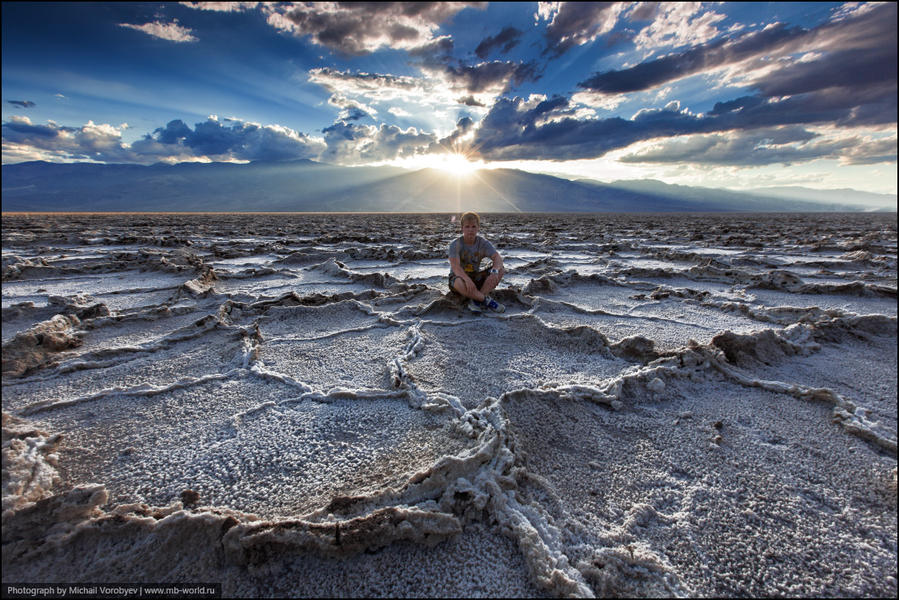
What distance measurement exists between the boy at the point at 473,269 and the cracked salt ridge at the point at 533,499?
1415mm

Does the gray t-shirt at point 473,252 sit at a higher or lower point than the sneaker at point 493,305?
higher

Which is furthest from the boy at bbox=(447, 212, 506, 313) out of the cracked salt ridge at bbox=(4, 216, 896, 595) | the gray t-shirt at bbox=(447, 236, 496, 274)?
the cracked salt ridge at bbox=(4, 216, 896, 595)

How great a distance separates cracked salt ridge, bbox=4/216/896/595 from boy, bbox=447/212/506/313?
141 cm

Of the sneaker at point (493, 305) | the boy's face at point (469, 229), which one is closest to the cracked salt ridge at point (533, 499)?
the sneaker at point (493, 305)

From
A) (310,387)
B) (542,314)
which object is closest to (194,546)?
(310,387)

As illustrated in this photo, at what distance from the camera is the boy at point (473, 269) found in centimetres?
379

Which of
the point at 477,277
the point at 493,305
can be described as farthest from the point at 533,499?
the point at 477,277

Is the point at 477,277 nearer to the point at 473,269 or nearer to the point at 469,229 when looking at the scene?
the point at 473,269

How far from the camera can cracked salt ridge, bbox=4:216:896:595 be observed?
1.26 m

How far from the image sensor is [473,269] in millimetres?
3975

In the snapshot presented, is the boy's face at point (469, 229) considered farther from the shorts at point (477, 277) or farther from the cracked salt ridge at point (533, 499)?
the cracked salt ridge at point (533, 499)

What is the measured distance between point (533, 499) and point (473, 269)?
269cm

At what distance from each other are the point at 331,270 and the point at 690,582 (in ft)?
19.1

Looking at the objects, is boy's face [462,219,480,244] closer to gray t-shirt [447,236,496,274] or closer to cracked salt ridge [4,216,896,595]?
gray t-shirt [447,236,496,274]
